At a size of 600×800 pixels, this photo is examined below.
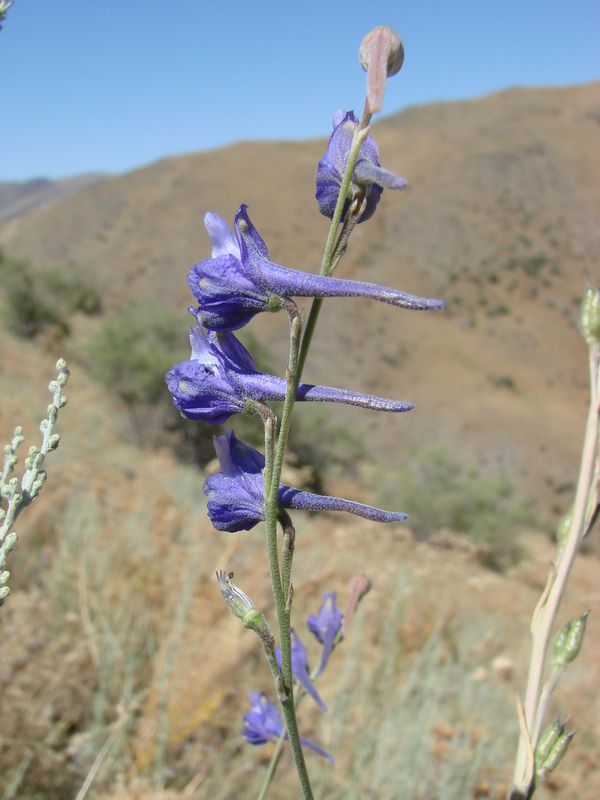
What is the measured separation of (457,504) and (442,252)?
110ft

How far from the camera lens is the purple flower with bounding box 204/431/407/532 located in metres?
0.81

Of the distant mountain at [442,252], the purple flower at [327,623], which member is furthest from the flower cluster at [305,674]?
the distant mountain at [442,252]

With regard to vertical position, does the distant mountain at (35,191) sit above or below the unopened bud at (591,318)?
above

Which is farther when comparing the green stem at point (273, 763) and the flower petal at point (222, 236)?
the green stem at point (273, 763)

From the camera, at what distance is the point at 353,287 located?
0.72m

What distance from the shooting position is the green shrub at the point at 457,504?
53.0 feet

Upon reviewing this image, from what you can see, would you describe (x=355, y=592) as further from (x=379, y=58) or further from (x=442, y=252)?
(x=442, y=252)

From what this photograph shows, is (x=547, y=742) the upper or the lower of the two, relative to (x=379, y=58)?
lower

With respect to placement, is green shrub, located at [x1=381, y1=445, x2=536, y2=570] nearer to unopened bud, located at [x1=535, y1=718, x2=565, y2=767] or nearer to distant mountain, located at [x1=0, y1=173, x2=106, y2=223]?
unopened bud, located at [x1=535, y1=718, x2=565, y2=767]

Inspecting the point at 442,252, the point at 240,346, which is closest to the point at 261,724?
the point at 240,346

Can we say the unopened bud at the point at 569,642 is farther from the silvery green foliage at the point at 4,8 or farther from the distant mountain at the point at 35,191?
the distant mountain at the point at 35,191

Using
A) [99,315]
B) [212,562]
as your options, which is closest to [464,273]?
[99,315]

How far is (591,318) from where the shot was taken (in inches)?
36.4

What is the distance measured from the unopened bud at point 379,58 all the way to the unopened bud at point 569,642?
70 cm
